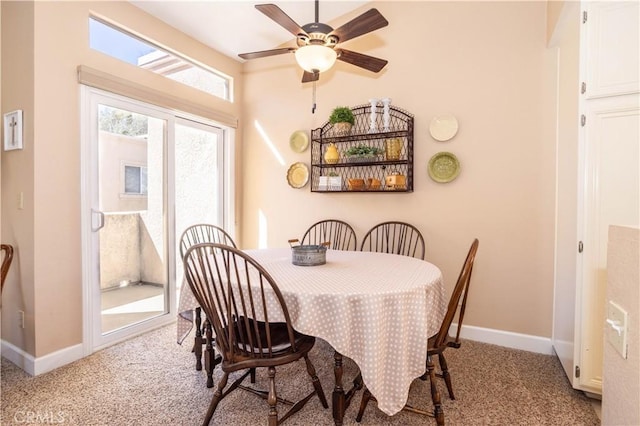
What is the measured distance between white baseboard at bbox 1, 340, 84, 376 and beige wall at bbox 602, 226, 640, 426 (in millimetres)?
3002

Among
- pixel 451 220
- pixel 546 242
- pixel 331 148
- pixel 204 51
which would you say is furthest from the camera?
pixel 204 51

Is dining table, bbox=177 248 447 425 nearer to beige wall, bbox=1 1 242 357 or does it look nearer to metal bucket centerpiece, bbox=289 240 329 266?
metal bucket centerpiece, bbox=289 240 329 266

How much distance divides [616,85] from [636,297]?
5.35 feet

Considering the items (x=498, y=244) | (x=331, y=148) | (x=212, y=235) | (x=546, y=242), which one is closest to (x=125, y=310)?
(x=212, y=235)

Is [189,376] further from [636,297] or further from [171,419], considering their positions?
[636,297]

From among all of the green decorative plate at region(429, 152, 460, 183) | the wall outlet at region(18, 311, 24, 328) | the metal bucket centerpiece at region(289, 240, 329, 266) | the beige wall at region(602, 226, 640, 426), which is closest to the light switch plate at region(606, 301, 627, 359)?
the beige wall at region(602, 226, 640, 426)

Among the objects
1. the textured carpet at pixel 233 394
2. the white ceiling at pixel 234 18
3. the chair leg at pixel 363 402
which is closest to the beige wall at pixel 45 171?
the textured carpet at pixel 233 394

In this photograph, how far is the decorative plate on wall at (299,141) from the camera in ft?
11.5

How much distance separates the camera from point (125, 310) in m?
2.89

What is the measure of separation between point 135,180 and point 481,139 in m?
2.97

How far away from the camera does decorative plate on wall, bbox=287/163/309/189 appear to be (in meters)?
3.51

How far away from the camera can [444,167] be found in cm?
284

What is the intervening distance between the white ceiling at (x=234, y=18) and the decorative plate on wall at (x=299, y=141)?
1.03 metres

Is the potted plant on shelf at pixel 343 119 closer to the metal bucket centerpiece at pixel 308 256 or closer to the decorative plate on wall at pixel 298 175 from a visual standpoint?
the decorative plate on wall at pixel 298 175
